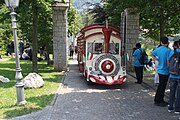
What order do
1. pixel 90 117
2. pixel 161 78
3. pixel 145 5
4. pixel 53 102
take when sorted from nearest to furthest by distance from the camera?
pixel 90 117 < pixel 161 78 < pixel 53 102 < pixel 145 5

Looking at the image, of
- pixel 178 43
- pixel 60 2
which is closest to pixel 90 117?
pixel 178 43

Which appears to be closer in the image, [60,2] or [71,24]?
[60,2]

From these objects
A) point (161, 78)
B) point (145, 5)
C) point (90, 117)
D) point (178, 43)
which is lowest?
point (90, 117)

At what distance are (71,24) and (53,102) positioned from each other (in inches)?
642

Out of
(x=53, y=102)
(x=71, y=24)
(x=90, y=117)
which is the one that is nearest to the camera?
(x=90, y=117)

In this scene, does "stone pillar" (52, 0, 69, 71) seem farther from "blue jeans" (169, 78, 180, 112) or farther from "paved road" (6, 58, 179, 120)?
"blue jeans" (169, 78, 180, 112)

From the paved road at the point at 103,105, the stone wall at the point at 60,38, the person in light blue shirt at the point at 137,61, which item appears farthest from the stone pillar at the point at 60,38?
the person in light blue shirt at the point at 137,61

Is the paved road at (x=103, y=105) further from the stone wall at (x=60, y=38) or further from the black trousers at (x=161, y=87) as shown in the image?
the stone wall at (x=60, y=38)

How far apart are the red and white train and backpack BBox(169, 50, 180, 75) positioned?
4.61 m

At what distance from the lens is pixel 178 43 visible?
809cm

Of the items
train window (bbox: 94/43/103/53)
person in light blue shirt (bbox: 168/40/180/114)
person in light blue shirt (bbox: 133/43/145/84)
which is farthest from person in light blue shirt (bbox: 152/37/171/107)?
train window (bbox: 94/43/103/53)

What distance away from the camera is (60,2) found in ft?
60.3

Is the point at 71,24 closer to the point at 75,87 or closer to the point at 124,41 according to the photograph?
the point at 124,41

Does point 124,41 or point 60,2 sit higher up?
point 60,2
